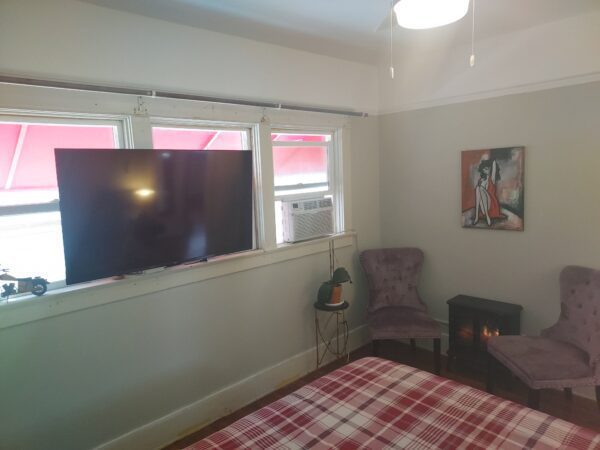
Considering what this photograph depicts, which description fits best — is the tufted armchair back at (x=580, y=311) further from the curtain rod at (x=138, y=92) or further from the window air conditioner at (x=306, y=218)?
the curtain rod at (x=138, y=92)

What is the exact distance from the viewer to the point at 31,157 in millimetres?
2080

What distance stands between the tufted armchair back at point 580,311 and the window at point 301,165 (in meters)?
1.89

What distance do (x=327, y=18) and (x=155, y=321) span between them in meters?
2.13

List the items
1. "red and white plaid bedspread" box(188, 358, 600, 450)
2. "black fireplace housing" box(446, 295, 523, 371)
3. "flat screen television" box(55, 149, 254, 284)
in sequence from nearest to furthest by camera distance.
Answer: "red and white plaid bedspread" box(188, 358, 600, 450) → "flat screen television" box(55, 149, 254, 284) → "black fireplace housing" box(446, 295, 523, 371)

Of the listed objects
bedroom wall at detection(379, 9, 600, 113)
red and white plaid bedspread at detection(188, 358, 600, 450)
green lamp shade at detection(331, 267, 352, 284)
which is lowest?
red and white plaid bedspread at detection(188, 358, 600, 450)

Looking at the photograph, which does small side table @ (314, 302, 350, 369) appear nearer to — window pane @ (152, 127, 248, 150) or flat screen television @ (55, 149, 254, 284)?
flat screen television @ (55, 149, 254, 284)

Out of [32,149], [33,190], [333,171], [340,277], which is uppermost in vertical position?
[32,149]

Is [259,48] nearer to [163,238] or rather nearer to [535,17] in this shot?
[163,238]

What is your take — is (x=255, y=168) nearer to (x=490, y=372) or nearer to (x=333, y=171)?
(x=333, y=171)

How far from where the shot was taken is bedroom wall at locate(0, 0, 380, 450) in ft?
6.50

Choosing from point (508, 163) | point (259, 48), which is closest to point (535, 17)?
point (508, 163)

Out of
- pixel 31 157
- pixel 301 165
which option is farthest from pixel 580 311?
pixel 31 157

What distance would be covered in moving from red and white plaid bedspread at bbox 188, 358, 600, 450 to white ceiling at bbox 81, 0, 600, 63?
6.76 ft

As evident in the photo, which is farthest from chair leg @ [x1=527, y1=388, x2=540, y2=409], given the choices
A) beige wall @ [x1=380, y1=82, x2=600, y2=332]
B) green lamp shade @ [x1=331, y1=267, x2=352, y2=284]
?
green lamp shade @ [x1=331, y1=267, x2=352, y2=284]
